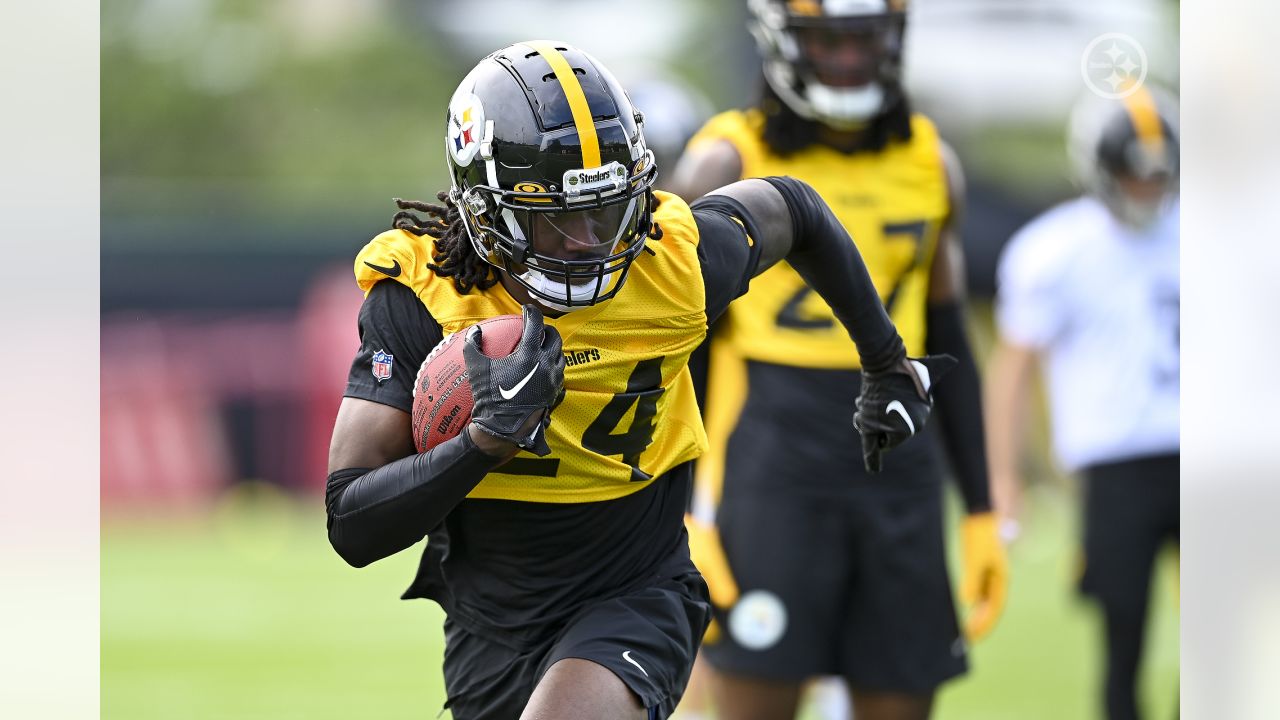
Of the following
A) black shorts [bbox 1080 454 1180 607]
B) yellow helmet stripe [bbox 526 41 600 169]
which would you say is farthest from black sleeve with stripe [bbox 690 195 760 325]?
black shorts [bbox 1080 454 1180 607]

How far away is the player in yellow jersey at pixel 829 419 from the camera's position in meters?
4.58

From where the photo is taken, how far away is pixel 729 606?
15.2 feet

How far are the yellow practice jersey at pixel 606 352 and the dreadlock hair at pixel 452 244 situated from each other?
0.02 m

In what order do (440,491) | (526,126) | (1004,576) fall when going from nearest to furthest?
(440,491), (526,126), (1004,576)

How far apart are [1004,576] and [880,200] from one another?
1220 millimetres

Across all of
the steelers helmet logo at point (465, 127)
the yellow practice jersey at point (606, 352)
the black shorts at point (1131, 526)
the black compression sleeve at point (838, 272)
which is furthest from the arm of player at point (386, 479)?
the black shorts at point (1131, 526)

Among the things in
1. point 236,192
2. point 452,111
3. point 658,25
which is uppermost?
point 452,111

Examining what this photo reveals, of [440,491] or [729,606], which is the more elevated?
[440,491]

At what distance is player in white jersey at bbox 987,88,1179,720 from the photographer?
18.6 ft

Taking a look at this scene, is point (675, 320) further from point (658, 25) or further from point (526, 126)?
point (658, 25)

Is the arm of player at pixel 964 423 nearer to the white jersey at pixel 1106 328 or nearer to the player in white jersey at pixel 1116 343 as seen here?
→ the player in white jersey at pixel 1116 343
